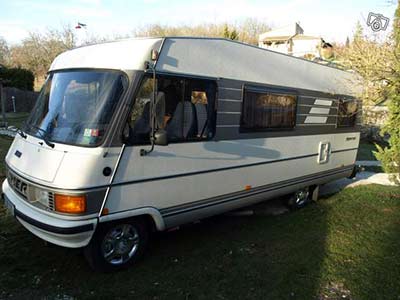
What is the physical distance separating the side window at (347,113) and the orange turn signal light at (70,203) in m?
5.60

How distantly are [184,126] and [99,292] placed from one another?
6.63ft

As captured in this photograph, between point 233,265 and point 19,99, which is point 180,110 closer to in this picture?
point 233,265

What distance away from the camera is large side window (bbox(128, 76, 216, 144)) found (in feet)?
11.9

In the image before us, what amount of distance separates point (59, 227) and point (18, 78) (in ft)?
77.1

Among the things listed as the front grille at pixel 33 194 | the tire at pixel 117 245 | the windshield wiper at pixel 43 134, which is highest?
the windshield wiper at pixel 43 134

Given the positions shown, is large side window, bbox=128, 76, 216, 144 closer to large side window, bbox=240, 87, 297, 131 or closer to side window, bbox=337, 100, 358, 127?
large side window, bbox=240, 87, 297, 131

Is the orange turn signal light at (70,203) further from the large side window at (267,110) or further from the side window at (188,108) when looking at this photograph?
the large side window at (267,110)

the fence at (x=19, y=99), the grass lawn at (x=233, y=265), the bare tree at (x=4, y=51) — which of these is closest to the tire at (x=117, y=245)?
the grass lawn at (x=233, y=265)

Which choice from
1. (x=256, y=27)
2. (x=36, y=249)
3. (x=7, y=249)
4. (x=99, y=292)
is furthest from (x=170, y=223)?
(x=256, y=27)

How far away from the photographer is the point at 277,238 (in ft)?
16.3

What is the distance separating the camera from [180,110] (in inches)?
159

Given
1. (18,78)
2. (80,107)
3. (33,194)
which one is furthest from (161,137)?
(18,78)

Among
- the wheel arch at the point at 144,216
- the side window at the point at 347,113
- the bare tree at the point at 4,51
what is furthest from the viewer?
the bare tree at the point at 4,51

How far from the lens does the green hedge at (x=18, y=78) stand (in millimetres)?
22875
